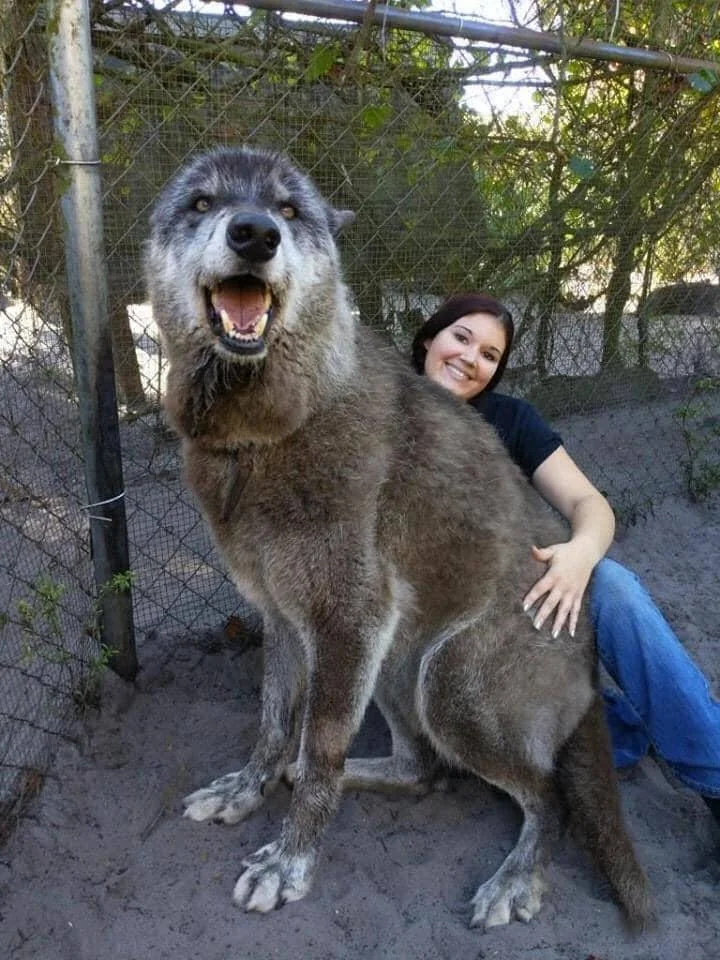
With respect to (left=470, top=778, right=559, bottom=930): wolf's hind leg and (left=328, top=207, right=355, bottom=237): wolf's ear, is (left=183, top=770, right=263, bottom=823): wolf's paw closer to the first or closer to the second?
(left=470, top=778, right=559, bottom=930): wolf's hind leg

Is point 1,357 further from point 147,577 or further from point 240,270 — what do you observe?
point 147,577

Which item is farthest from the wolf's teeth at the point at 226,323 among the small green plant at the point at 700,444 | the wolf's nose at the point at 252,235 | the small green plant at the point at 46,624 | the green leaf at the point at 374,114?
the small green plant at the point at 700,444

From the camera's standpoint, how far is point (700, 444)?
5.44 metres

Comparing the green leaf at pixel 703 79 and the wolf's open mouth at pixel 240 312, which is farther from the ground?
the green leaf at pixel 703 79

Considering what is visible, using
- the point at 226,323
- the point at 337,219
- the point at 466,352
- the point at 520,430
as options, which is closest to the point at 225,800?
the point at 226,323

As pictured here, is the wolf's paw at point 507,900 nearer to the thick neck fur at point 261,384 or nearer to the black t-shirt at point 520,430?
the black t-shirt at point 520,430

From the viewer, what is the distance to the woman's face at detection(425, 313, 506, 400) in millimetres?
2988

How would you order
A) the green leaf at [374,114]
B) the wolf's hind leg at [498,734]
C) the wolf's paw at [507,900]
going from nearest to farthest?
the wolf's paw at [507,900] < the wolf's hind leg at [498,734] < the green leaf at [374,114]

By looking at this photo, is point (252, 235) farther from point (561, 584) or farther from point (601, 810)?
A: point (601, 810)

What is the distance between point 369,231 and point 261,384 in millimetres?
1963

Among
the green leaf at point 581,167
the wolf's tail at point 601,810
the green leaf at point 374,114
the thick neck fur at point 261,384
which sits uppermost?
the green leaf at point 374,114

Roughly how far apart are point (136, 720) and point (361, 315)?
2232 millimetres

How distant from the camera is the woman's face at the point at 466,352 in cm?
299

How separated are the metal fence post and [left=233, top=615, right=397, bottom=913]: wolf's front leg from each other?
2.85 feet
